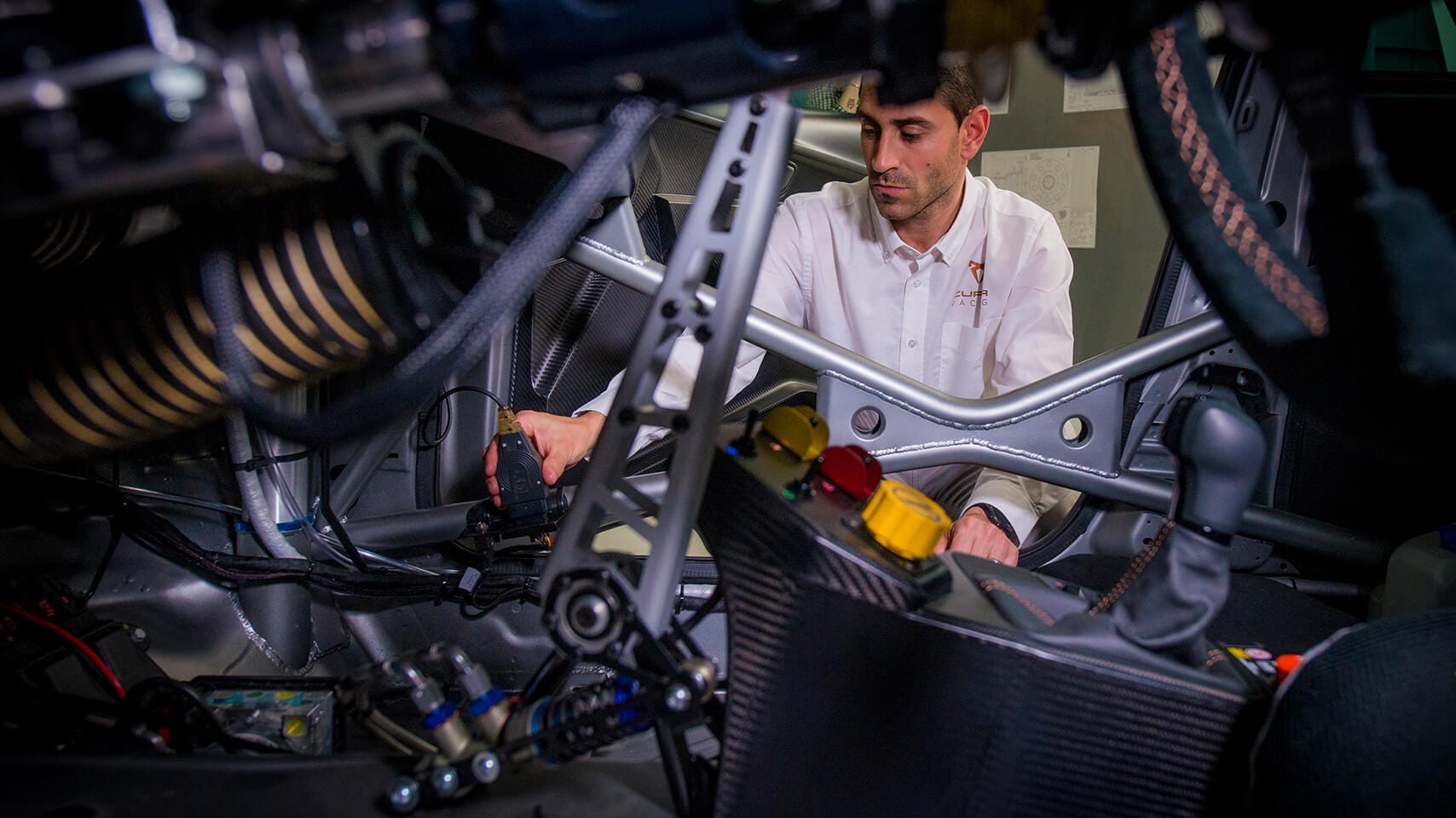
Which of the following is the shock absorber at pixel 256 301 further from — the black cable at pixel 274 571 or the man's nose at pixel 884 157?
the man's nose at pixel 884 157

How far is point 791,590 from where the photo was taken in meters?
0.61

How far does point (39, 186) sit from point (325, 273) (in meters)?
0.22

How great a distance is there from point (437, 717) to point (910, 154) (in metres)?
1.38

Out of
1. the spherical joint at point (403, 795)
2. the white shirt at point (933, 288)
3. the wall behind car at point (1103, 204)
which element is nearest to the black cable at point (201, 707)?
the spherical joint at point (403, 795)

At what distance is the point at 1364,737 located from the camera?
622 mm

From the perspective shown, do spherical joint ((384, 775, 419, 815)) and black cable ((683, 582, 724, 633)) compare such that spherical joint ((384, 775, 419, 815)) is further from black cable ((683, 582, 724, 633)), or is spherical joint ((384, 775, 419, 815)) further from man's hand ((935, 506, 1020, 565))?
man's hand ((935, 506, 1020, 565))

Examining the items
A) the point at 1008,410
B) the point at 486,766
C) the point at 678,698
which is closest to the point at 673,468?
the point at 678,698

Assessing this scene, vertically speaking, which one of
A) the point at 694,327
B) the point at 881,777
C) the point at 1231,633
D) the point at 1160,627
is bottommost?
the point at 1231,633

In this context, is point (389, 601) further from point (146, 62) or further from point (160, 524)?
point (146, 62)

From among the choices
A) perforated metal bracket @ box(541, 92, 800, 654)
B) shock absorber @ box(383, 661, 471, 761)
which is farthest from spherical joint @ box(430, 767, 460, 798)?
perforated metal bracket @ box(541, 92, 800, 654)

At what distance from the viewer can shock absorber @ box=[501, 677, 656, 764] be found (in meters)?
0.62

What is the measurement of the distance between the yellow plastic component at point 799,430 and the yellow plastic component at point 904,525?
0.35 feet

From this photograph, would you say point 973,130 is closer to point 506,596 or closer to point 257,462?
point 506,596

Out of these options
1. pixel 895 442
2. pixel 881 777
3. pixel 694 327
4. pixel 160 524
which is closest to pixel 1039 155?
pixel 895 442
